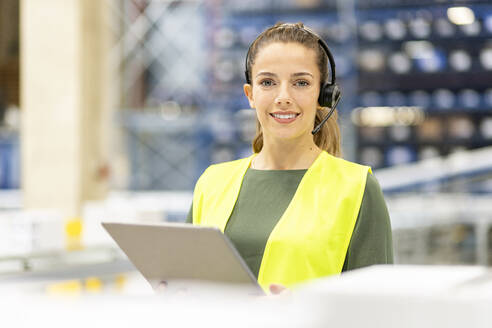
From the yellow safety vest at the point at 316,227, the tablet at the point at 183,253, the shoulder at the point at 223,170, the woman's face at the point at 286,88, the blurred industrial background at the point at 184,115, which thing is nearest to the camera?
the tablet at the point at 183,253

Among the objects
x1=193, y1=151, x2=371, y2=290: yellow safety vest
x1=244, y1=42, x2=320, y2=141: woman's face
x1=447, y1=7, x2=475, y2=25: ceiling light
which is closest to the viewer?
x1=193, y1=151, x2=371, y2=290: yellow safety vest

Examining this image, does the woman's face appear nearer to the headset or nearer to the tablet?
the headset

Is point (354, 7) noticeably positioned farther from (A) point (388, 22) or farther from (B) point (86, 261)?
(B) point (86, 261)

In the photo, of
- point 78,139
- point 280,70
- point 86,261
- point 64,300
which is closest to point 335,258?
point 280,70

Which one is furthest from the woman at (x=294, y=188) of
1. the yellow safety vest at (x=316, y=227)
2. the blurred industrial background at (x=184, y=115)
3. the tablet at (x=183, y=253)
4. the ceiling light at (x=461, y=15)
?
the ceiling light at (x=461, y=15)

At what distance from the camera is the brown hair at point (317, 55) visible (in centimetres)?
148

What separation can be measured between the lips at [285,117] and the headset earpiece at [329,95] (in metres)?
0.07

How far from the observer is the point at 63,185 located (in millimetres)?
4672

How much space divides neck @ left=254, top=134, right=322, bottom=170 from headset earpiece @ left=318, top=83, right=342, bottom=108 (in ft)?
0.27

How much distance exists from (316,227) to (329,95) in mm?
286

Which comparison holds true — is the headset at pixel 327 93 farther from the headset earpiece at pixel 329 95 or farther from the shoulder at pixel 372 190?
the shoulder at pixel 372 190

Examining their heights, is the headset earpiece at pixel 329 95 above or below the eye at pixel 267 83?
below

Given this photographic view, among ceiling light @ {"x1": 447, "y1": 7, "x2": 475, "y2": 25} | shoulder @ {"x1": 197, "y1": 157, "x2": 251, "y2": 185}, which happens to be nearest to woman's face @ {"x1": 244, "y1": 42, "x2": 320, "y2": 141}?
shoulder @ {"x1": 197, "y1": 157, "x2": 251, "y2": 185}

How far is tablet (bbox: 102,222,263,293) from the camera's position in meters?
1.10
